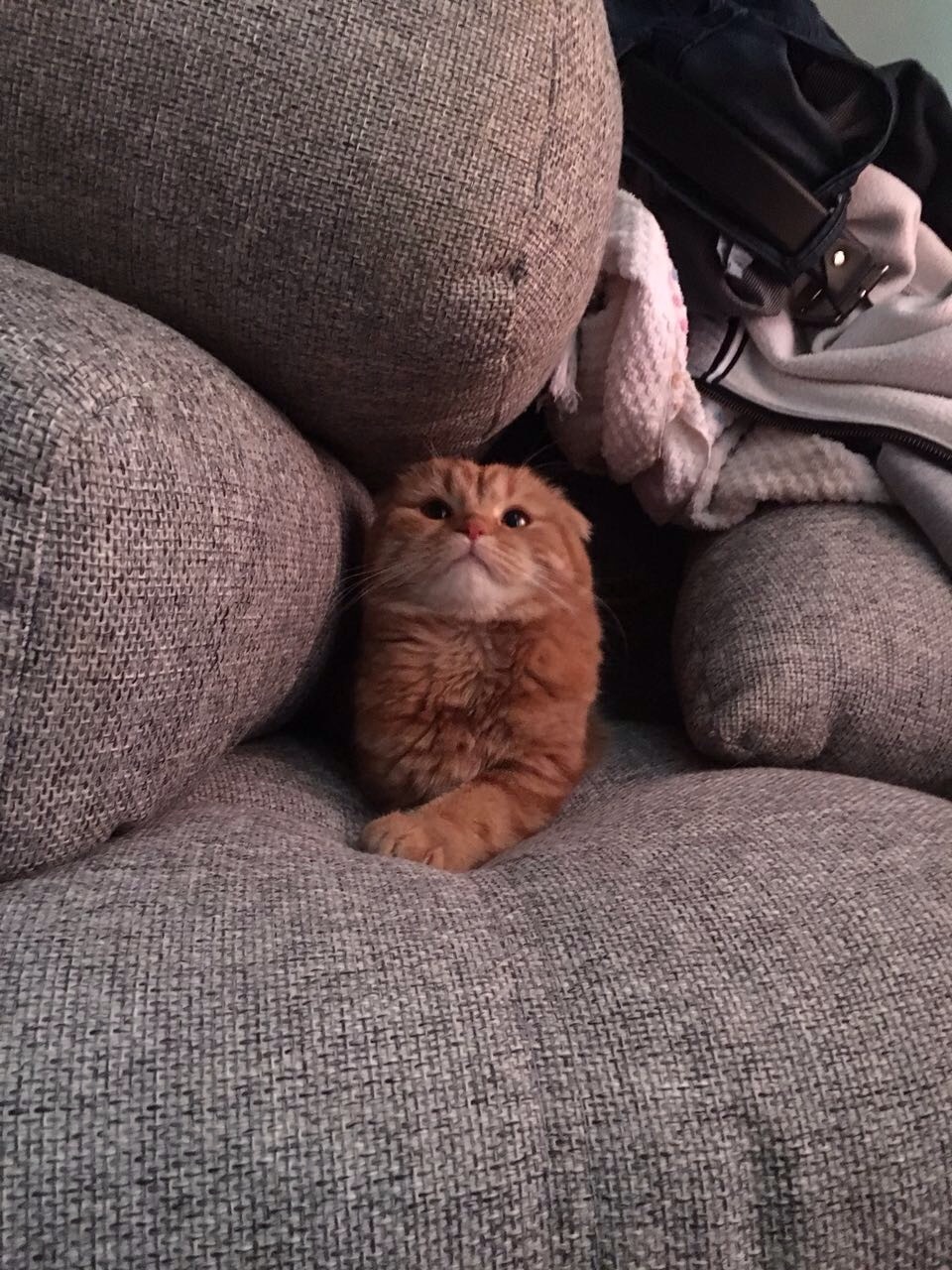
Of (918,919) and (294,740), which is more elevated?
(918,919)

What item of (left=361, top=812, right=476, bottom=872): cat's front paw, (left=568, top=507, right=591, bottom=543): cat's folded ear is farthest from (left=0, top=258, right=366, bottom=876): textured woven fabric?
(left=568, top=507, right=591, bottom=543): cat's folded ear

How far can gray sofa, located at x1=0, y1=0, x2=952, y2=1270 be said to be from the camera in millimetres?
433

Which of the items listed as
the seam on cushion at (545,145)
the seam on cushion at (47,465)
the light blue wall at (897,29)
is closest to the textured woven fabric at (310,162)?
the seam on cushion at (545,145)

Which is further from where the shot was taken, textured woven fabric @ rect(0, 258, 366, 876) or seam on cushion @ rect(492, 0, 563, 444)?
seam on cushion @ rect(492, 0, 563, 444)

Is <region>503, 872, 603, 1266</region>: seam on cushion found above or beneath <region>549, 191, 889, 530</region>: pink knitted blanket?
beneath

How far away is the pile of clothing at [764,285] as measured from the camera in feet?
3.49

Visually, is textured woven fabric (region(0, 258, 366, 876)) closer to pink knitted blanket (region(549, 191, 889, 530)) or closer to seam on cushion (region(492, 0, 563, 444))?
seam on cushion (region(492, 0, 563, 444))

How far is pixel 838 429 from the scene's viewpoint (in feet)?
3.69

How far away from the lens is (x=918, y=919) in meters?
0.56

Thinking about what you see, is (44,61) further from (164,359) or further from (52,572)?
(52,572)

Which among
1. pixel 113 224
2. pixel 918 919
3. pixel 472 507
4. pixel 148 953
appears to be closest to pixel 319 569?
pixel 472 507

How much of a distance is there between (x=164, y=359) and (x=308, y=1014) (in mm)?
439

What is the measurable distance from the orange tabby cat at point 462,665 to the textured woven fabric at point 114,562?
223 mm

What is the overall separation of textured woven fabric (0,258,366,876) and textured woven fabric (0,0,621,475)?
9 centimetres
